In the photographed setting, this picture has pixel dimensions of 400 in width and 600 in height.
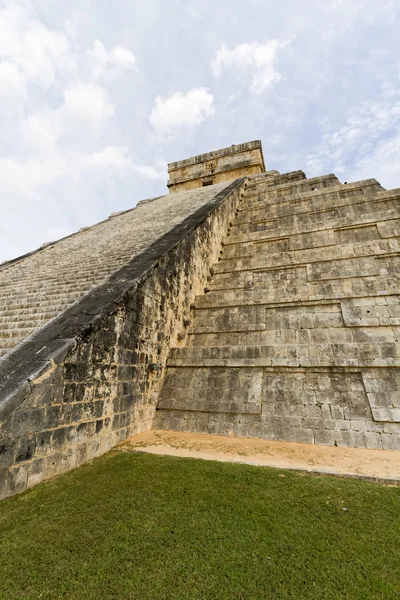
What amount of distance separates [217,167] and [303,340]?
1851cm

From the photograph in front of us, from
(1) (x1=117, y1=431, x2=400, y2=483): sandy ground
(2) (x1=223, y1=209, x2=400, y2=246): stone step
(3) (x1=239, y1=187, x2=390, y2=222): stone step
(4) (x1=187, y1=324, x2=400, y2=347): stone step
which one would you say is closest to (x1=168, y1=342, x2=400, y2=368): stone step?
(4) (x1=187, y1=324, x2=400, y2=347): stone step

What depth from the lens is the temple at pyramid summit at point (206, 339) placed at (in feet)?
12.3

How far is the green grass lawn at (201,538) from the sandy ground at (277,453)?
0.36m

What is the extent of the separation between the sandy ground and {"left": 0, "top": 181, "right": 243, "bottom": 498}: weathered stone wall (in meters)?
0.69

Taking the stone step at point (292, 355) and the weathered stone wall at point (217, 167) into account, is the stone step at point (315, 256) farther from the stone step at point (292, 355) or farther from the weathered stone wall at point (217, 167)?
the weathered stone wall at point (217, 167)

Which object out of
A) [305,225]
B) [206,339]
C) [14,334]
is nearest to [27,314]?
[14,334]

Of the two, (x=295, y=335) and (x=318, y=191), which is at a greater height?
(x=318, y=191)

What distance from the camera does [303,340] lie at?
5914 millimetres

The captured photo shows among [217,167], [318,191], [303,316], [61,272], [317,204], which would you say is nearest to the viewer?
[303,316]

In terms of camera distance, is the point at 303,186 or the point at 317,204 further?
the point at 303,186

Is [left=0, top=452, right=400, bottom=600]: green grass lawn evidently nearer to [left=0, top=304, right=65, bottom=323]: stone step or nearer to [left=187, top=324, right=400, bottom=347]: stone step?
[left=187, top=324, right=400, bottom=347]: stone step

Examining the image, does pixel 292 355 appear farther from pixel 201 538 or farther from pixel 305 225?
pixel 305 225

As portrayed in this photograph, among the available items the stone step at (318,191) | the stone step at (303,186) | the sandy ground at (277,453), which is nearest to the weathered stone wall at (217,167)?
the stone step at (318,191)

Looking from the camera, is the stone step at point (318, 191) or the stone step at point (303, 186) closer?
the stone step at point (318, 191)
